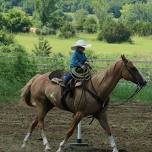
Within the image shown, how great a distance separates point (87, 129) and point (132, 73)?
377cm

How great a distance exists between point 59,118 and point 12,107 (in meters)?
2.77

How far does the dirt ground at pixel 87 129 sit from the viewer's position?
10433mm

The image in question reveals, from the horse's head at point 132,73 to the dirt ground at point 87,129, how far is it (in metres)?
1.57

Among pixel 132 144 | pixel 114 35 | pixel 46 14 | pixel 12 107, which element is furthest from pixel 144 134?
pixel 46 14

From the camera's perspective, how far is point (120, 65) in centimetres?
935

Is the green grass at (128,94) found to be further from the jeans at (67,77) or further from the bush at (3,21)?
the bush at (3,21)

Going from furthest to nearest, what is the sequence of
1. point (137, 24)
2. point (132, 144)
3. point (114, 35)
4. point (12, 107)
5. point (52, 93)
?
point (137, 24) < point (114, 35) < point (12, 107) < point (132, 144) < point (52, 93)

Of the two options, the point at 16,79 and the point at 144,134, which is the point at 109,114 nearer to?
the point at 144,134

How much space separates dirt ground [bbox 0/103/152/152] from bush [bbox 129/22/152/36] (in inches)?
2207

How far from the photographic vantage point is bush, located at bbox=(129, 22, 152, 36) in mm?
72688

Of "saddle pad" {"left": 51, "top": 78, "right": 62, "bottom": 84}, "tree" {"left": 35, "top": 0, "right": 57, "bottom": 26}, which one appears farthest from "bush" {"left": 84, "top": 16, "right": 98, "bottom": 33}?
"saddle pad" {"left": 51, "top": 78, "right": 62, "bottom": 84}

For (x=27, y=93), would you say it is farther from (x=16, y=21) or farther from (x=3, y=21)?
(x=16, y=21)

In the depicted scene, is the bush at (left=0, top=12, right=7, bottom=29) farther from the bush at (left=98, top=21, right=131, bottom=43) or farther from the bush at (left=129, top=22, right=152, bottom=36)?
the bush at (left=129, top=22, right=152, bottom=36)

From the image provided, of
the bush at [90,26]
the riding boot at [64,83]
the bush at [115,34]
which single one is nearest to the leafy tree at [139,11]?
the bush at [90,26]
